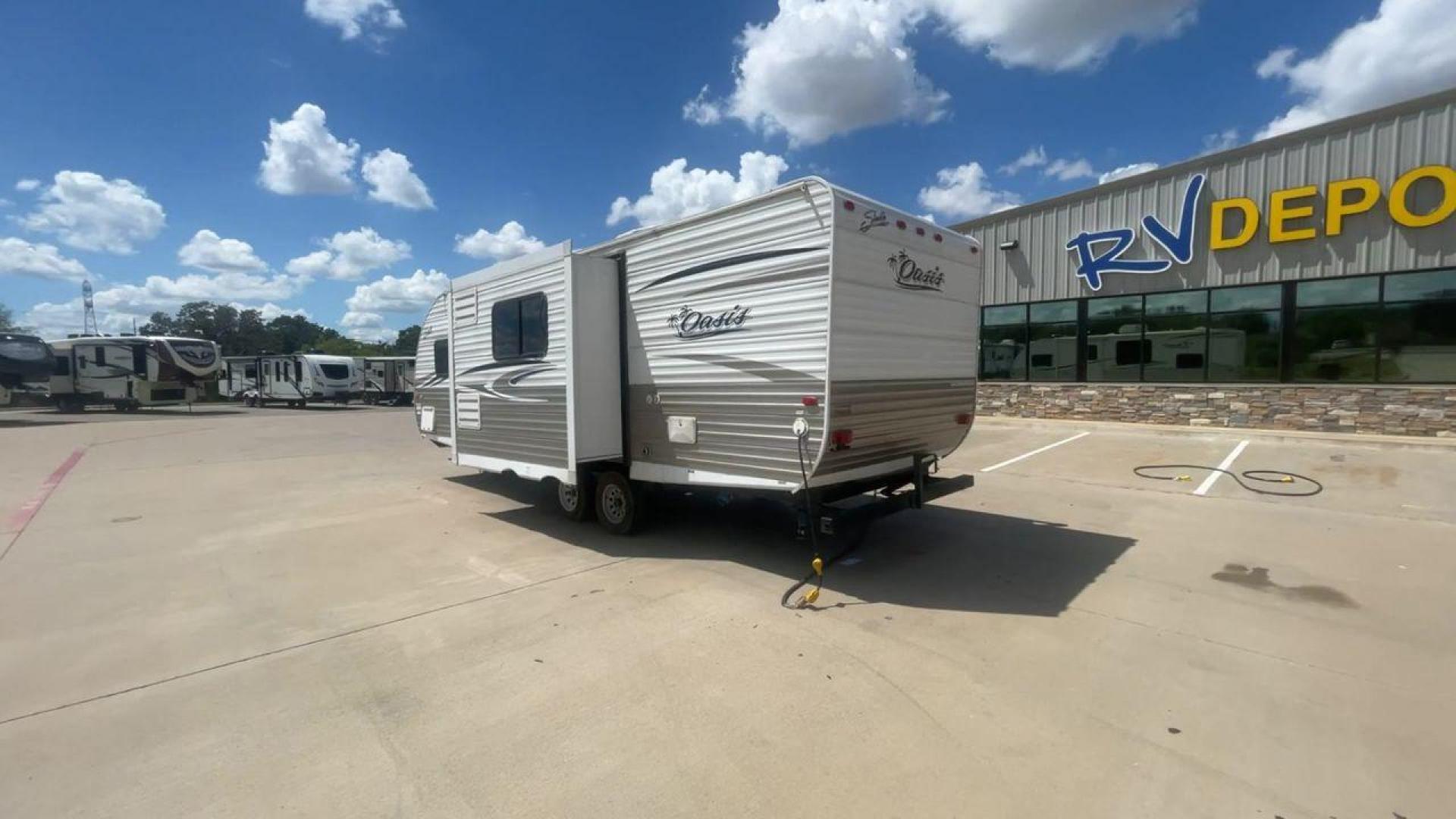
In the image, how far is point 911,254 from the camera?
5789 mm

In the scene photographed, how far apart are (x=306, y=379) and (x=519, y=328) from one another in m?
32.3

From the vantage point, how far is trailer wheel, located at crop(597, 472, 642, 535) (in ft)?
22.5

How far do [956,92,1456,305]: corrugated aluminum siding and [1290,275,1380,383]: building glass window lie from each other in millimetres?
327

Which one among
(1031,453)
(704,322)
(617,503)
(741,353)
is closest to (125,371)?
(617,503)

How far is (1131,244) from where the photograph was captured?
1559cm

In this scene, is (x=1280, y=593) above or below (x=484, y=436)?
below

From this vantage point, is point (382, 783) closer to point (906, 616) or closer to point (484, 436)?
point (906, 616)

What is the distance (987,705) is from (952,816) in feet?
3.16

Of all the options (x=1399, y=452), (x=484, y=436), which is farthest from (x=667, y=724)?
(x=1399, y=452)

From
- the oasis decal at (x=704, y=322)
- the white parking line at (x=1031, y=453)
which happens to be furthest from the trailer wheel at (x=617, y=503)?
the white parking line at (x=1031, y=453)

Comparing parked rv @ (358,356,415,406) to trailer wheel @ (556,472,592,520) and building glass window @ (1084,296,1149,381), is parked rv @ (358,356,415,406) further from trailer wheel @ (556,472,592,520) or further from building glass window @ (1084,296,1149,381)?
building glass window @ (1084,296,1149,381)

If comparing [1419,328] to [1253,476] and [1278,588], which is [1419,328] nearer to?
[1253,476]

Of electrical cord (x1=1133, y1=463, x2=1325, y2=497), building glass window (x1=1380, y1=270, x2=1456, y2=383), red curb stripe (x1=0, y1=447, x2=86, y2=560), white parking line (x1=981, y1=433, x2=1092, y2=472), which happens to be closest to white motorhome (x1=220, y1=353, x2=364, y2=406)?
red curb stripe (x1=0, y1=447, x2=86, y2=560)

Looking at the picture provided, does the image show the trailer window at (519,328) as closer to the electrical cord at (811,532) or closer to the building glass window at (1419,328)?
the electrical cord at (811,532)
